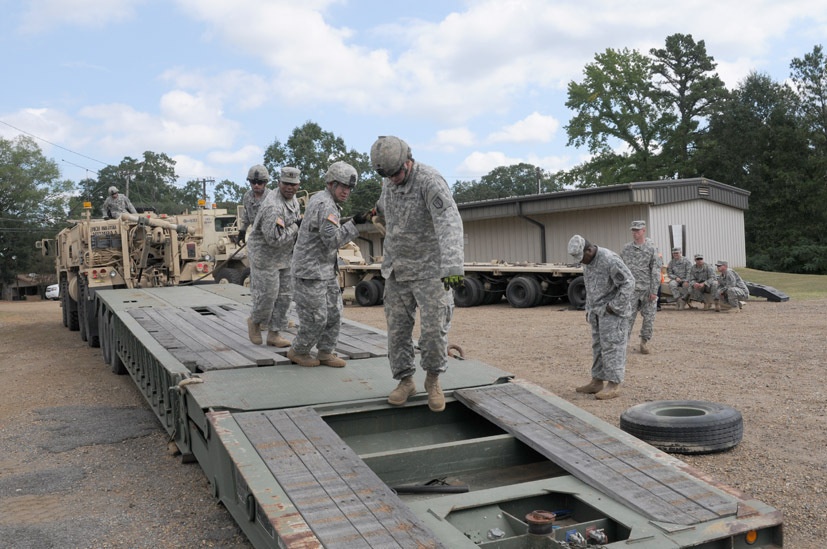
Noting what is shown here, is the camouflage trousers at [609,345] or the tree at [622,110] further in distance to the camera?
the tree at [622,110]

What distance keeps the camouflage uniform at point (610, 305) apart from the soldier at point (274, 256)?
2.79 metres

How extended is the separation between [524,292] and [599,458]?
568 inches

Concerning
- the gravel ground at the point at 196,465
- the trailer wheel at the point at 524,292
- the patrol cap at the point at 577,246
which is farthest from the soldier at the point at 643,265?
the trailer wheel at the point at 524,292

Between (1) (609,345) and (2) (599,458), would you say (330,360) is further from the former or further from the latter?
(1) (609,345)

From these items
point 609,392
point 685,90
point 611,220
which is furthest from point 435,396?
point 685,90

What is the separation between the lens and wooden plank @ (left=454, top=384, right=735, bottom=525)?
3.52 m

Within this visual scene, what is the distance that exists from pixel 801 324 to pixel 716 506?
10.7 metres

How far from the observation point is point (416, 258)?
4832mm

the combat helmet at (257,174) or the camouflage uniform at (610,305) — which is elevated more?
the combat helmet at (257,174)

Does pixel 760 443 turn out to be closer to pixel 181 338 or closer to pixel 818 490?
pixel 818 490

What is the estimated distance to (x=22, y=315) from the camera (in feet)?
73.4

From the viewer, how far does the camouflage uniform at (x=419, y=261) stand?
464cm

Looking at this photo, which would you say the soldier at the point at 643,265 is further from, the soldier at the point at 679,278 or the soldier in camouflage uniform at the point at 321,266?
the soldier at the point at 679,278

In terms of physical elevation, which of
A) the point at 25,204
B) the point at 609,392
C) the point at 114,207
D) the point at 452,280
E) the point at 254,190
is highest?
the point at 25,204
